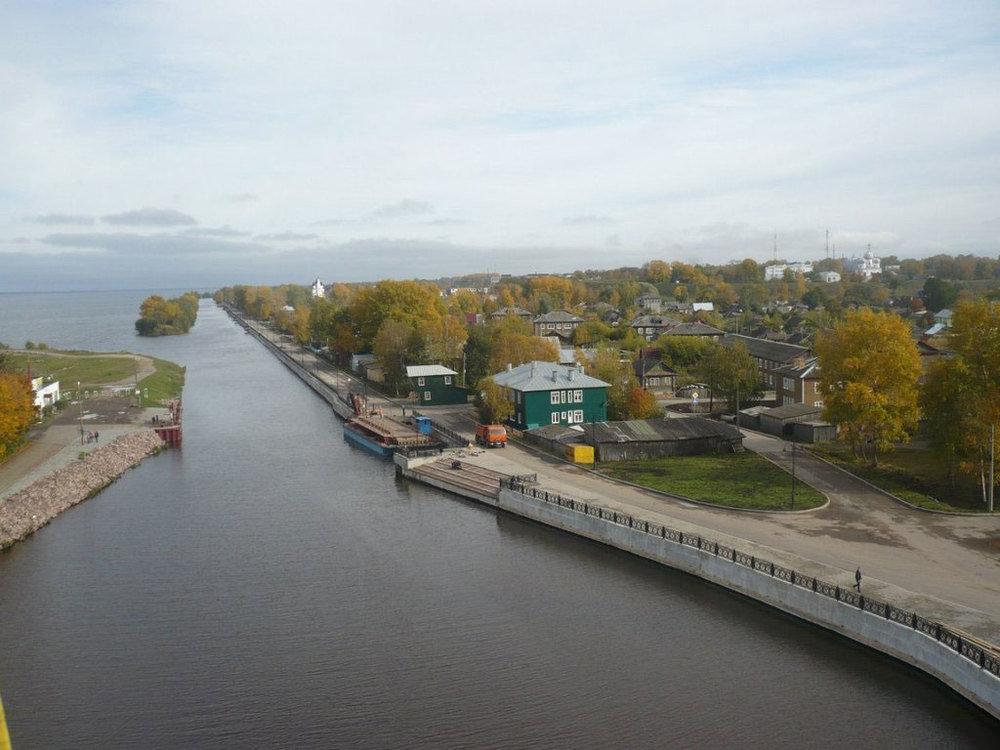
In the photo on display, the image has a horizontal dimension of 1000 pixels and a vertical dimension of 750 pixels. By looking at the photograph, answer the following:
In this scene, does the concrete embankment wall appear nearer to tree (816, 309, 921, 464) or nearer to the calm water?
the calm water

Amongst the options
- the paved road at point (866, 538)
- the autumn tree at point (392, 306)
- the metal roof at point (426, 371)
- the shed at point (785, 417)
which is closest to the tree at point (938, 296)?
the autumn tree at point (392, 306)

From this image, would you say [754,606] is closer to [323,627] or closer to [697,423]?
[323,627]

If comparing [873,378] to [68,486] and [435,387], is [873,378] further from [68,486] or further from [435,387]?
[68,486]

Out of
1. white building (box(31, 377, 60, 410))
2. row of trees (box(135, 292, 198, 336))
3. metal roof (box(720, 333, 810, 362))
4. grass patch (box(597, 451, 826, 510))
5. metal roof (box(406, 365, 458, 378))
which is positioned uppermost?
row of trees (box(135, 292, 198, 336))

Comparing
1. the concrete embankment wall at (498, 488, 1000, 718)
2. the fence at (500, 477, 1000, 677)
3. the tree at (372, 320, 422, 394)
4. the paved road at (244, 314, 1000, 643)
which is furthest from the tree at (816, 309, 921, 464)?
the tree at (372, 320, 422, 394)

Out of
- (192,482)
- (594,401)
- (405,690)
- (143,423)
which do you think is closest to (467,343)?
(594,401)

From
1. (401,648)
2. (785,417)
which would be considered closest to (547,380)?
(785,417)
